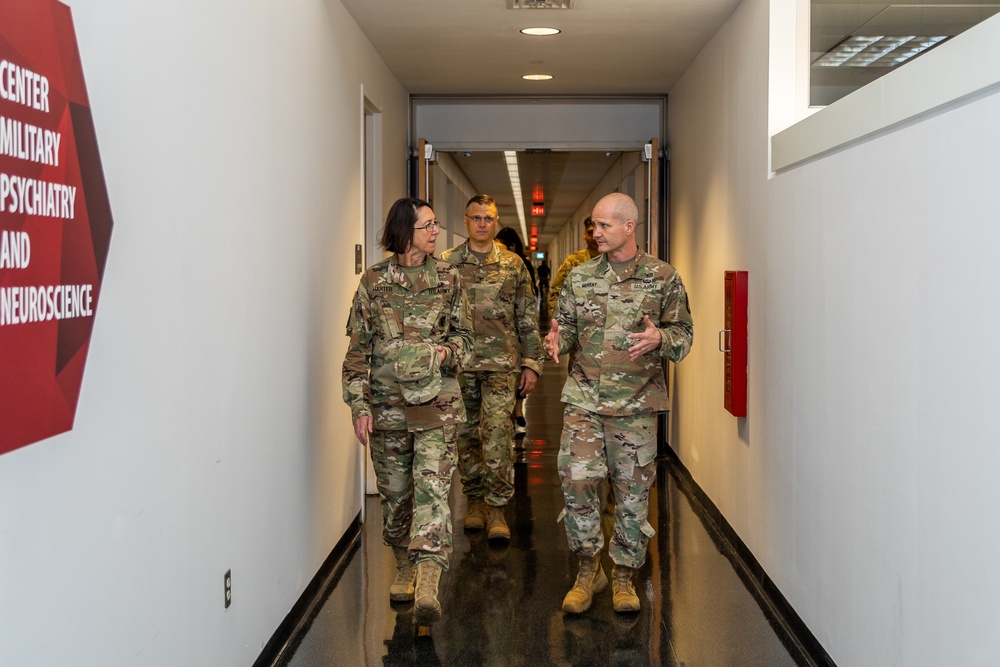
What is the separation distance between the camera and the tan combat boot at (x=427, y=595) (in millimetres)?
3684

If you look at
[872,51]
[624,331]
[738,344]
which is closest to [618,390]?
[624,331]

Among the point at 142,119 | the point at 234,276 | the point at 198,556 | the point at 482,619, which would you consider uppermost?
the point at 142,119

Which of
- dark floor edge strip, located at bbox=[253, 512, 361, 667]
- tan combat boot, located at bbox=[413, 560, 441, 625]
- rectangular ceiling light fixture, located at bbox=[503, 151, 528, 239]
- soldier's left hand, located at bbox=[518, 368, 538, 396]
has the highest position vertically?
rectangular ceiling light fixture, located at bbox=[503, 151, 528, 239]

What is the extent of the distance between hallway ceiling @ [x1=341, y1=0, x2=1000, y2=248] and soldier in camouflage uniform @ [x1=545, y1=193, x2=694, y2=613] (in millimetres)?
1188

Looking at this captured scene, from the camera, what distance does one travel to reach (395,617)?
4.07 meters

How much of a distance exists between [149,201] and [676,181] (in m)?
5.51

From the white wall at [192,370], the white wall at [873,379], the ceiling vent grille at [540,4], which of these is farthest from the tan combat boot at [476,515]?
the ceiling vent grille at [540,4]

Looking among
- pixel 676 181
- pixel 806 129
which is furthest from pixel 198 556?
pixel 676 181

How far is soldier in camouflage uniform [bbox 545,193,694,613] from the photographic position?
4.07 meters

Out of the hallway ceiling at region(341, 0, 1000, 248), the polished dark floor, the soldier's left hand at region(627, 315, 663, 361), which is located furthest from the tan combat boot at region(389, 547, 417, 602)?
the hallway ceiling at region(341, 0, 1000, 248)

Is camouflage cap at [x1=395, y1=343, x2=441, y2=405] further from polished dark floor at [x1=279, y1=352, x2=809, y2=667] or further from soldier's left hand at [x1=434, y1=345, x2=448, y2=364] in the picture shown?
polished dark floor at [x1=279, y1=352, x2=809, y2=667]

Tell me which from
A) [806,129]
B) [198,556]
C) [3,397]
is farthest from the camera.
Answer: [806,129]

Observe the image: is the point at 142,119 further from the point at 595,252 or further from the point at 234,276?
the point at 595,252

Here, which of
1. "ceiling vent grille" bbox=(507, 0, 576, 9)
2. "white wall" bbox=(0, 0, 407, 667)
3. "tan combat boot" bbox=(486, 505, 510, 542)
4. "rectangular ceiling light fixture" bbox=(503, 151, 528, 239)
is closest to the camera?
"white wall" bbox=(0, 0, 407, 667)
